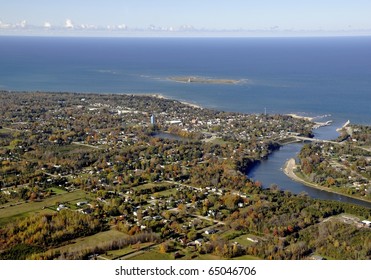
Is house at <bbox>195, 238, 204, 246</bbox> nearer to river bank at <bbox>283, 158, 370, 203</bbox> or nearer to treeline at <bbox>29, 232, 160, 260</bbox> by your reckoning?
treeline at <bbox>29, 232, 160, 260</bbox>

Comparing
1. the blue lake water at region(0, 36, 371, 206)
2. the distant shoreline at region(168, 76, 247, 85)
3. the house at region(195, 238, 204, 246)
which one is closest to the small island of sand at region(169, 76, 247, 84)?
the distant shoreline at region(168, 76, 247, 85)

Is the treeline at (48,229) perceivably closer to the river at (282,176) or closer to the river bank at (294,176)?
the river at (282,176)

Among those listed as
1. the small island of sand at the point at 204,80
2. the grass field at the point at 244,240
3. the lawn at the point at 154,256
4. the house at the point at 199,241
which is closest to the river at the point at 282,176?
the grass field at the point at 244,240

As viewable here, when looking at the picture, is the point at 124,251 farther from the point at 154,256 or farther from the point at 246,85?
the point at 246,85

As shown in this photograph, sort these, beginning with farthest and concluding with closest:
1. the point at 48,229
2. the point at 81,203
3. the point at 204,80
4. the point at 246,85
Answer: the point at 204,80, the point at 246,85, the point at 81,203, the point at 48,229

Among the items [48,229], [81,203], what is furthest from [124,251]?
[81,203]

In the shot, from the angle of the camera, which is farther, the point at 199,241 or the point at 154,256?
the point at 199,241

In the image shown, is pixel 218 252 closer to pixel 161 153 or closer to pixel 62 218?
pixel 62 218
